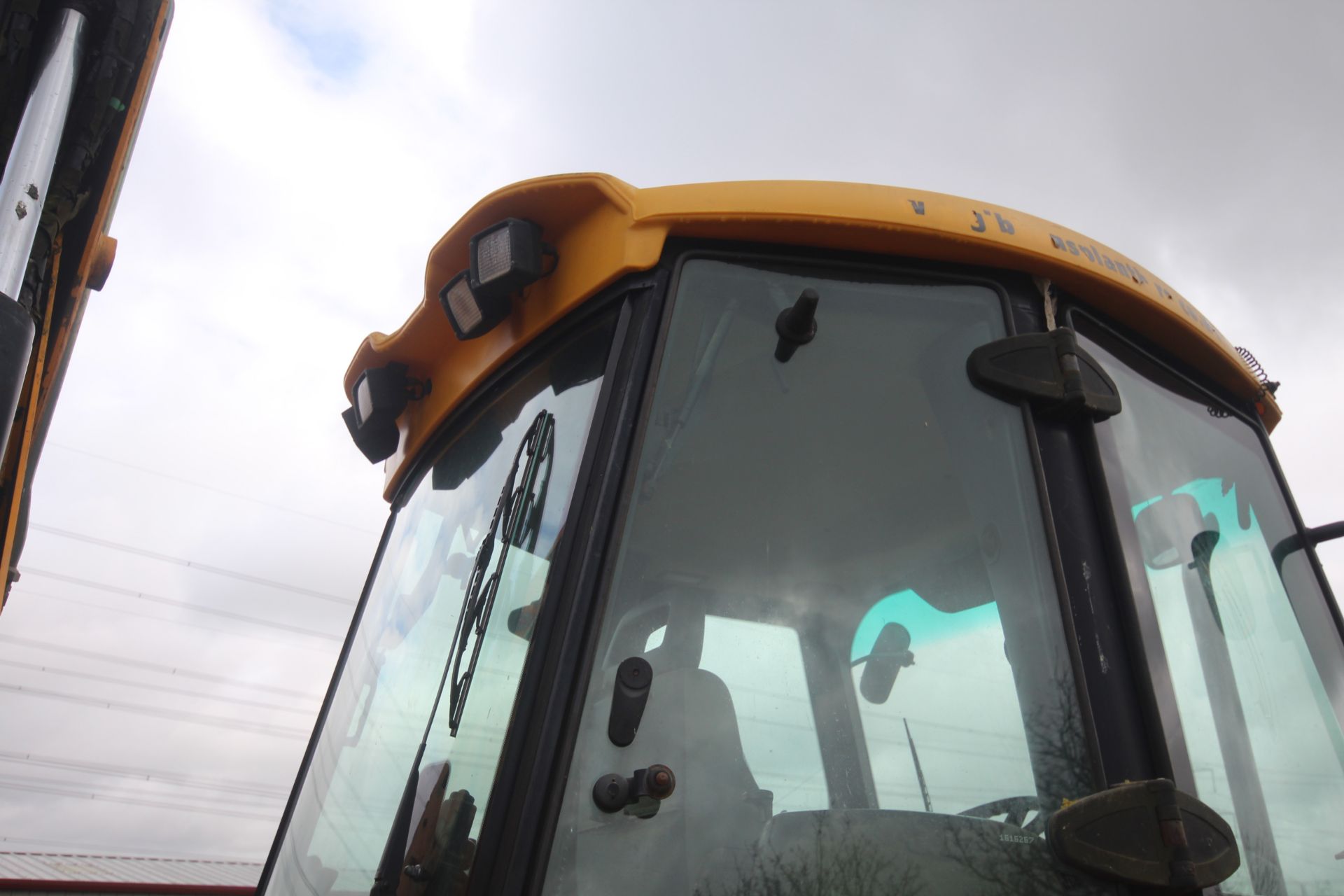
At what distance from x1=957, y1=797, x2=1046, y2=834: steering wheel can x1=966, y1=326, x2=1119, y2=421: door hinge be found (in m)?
0.59

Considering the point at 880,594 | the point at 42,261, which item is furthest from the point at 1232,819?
the point at 42,261

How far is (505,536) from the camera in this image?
1.50 m

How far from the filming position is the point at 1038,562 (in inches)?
52.5

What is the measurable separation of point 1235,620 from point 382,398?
173 centimetres

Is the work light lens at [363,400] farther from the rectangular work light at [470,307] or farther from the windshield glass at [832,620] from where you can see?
the windshield glass at [832,620]

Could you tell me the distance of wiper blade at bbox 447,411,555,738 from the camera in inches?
54.7

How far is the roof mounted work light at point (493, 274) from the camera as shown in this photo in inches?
62.5

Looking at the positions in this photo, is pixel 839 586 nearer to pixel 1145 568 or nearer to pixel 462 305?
pixel 1145 568

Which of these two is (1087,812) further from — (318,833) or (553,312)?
(318,833)

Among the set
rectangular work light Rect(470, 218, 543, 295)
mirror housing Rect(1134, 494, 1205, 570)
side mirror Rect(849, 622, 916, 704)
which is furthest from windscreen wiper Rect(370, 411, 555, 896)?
mirror housing Rect(1134, 494, 1205, 570)

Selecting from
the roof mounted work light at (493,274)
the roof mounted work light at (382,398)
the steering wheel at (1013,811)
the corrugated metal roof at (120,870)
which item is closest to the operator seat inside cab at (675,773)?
the steering wheel at (1013,811)

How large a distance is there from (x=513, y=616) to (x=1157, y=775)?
88cm

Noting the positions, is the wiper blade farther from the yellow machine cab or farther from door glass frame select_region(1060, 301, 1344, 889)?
door glass frame select_region(1060, 301, 1344, 889)

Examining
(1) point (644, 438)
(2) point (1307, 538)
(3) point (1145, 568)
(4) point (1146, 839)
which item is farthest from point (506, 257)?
(2) point (1307, 538)
